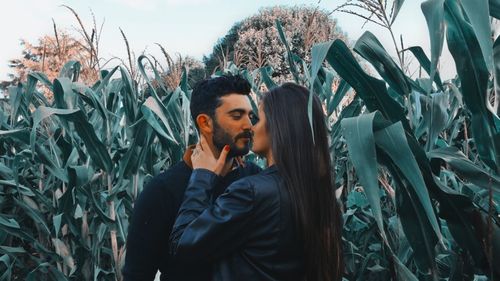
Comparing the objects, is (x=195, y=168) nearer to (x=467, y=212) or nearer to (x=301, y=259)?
(x=301, y=259)

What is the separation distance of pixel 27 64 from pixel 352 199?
17429 millimetres

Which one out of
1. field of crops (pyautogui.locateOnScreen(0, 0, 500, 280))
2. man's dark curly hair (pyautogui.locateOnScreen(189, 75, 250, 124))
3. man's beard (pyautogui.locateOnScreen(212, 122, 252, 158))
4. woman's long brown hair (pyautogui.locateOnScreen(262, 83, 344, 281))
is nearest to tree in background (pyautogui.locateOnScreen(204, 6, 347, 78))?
field of crops (pyautogui.locateOnScreen(0, 0, 500, 280))

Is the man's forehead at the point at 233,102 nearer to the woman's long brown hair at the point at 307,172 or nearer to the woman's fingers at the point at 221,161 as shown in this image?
the woman's fingers at the point at 221,161

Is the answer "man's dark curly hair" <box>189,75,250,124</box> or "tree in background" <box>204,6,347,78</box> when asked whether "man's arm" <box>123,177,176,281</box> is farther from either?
"tree in background" <box>204,6,347,78</box>

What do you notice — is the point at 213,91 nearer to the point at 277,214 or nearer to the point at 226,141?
the point at 226,141

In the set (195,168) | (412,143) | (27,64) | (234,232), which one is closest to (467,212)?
(412,143)

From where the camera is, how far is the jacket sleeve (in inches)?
50.4

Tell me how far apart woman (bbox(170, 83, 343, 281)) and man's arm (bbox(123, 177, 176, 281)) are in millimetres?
217

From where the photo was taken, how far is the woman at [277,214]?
1.30m

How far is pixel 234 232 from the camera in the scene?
1.30 m

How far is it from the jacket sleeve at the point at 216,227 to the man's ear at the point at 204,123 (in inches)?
12.2

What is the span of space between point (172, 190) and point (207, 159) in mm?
156

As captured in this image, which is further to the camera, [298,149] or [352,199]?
[352,199]

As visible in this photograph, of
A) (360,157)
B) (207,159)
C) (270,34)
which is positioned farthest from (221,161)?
(270,34)
